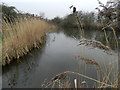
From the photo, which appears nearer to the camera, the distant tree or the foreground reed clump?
the foreground reed clump

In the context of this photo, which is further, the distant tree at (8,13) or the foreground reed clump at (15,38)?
the distant tree at (8,13)

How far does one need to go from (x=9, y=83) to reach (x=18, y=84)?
0.18 meters

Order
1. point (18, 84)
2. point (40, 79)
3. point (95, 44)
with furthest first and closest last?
point (40, 79)
point (18, 84)
point (95, 44)

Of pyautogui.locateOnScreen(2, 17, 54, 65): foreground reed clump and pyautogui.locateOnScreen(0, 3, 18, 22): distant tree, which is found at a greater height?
pyautogui.locateOnScreen(0, 3, 18, 22): distant tree

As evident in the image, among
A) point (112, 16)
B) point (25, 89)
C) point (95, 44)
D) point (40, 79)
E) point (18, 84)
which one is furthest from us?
point (40, 79)

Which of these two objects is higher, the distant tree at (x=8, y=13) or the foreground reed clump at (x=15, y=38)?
the distant tree at (x=8, y=13)

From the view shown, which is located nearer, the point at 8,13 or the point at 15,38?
the point at 15,38

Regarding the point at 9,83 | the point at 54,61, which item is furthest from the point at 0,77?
the point at 54,61

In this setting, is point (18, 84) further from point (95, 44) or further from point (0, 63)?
point (95, 44)

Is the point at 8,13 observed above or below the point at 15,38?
above

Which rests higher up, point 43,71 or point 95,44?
point 95,44

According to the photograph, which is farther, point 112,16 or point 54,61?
point 54,61

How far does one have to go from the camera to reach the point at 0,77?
2.90 m

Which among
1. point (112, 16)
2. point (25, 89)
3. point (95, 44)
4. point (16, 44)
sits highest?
point (112, 16)
